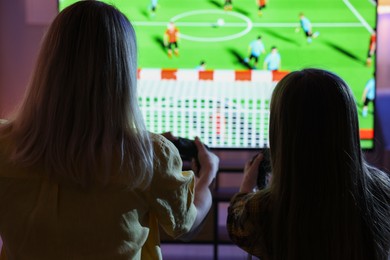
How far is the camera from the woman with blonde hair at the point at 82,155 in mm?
943

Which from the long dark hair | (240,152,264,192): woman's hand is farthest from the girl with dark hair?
(240,152,264,192): woman's hand

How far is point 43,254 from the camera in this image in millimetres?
976

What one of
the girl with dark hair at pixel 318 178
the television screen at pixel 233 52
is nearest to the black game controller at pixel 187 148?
the girl with dark hair at pixel 318 178

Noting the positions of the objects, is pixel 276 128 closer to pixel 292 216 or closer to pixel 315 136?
pixel 315 136

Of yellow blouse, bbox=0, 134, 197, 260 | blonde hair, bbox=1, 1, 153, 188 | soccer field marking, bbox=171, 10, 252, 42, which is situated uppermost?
soccer field marking, bbox=171, 10, 252, 42

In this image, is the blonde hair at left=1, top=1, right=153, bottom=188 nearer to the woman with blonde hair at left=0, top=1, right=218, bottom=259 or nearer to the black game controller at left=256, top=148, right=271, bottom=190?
the woman with blonde hair at left=0, top=1, right=218, bottom=259

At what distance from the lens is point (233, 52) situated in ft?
8.86

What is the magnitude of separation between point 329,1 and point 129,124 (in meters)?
2.04

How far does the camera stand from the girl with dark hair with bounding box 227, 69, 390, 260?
1090 mm

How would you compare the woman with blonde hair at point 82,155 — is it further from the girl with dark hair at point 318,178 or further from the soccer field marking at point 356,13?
the soccer field marking at point 356,13

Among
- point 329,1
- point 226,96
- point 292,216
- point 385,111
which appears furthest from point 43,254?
point 385,111

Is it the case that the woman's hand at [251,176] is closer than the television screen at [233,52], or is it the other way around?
the woman's hand at [251,176]

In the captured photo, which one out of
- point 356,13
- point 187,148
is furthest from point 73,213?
point 356,13

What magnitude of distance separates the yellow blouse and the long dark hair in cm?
28
